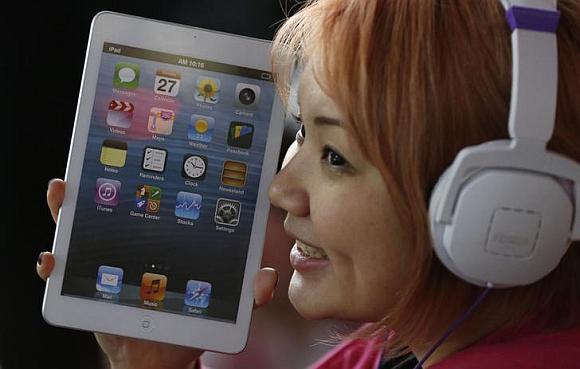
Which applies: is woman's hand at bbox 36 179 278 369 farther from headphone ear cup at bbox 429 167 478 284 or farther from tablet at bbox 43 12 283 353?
headphone ear cup at bbox 429 167 478 284

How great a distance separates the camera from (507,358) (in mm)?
1191

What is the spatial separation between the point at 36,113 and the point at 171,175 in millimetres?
845

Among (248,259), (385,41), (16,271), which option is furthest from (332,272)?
(16,271)

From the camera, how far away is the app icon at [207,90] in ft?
4.62

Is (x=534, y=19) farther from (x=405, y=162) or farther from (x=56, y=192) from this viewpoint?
(x=56, y=192)

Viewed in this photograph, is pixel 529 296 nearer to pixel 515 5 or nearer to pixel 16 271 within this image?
pixel 515 5

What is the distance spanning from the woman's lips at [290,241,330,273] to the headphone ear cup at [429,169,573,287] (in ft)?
0.62

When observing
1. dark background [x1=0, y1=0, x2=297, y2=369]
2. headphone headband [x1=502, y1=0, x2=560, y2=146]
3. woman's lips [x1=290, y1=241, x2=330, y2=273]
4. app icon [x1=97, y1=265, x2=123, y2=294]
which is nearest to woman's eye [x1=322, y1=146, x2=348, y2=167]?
woman's lips [x1=290, y1=241, x2=330, y2=273]

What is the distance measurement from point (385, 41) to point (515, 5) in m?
0.14

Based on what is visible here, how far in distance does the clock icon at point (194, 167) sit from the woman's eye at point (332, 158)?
205 millimetres

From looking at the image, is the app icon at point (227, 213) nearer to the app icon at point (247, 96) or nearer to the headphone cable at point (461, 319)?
the app icon at point (247, 96)

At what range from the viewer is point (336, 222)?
48.8 inches

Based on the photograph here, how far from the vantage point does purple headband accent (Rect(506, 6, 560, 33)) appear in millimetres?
1122

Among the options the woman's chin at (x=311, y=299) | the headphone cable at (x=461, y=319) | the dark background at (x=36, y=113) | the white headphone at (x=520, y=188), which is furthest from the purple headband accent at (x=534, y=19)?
the dark background at (x=36, y=113)
